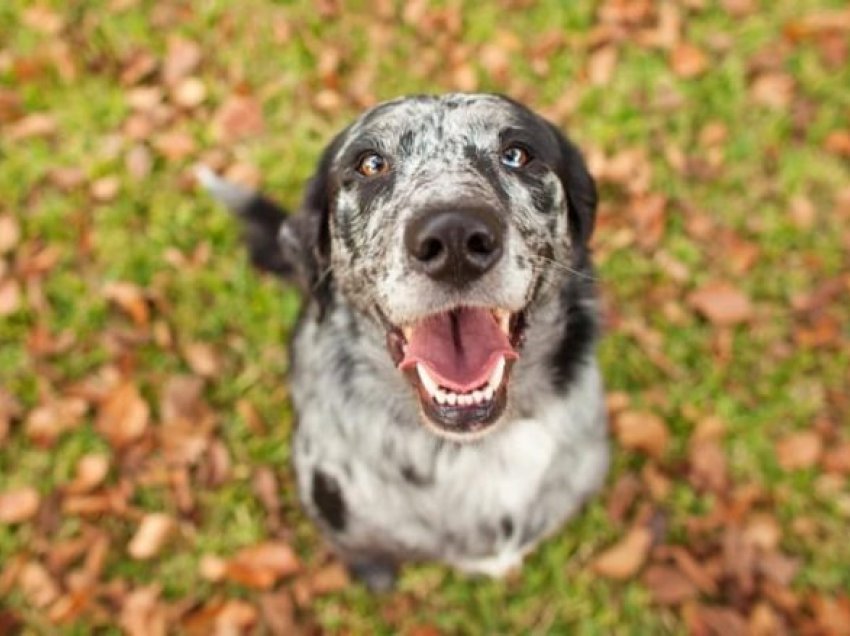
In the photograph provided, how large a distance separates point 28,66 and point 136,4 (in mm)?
764

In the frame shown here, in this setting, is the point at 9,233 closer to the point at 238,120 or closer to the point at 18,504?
the point at 238,120

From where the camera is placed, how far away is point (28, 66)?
16.3 feet

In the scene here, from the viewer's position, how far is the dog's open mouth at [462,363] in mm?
2576

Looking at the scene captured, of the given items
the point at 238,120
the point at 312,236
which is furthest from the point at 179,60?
the point at 312,236

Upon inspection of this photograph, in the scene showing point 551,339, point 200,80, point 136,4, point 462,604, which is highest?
point 136,4

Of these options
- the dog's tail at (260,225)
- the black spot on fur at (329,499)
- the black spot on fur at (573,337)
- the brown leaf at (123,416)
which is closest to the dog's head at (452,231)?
the black spot on fur at (573,337)

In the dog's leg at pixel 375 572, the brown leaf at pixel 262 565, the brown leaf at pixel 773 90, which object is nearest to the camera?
the dog's leg at pixel 375 572

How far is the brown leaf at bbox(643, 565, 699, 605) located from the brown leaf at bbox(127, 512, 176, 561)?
7.25 ft

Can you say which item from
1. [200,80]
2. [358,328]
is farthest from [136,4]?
[358,328]

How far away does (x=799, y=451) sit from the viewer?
4.07 m

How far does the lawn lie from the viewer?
3850mm

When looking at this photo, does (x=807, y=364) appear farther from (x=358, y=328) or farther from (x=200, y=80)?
(x=200, y=80)

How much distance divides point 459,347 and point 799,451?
89.9 inches

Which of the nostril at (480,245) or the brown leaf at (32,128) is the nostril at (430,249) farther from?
the brown leaf at (32,128)
